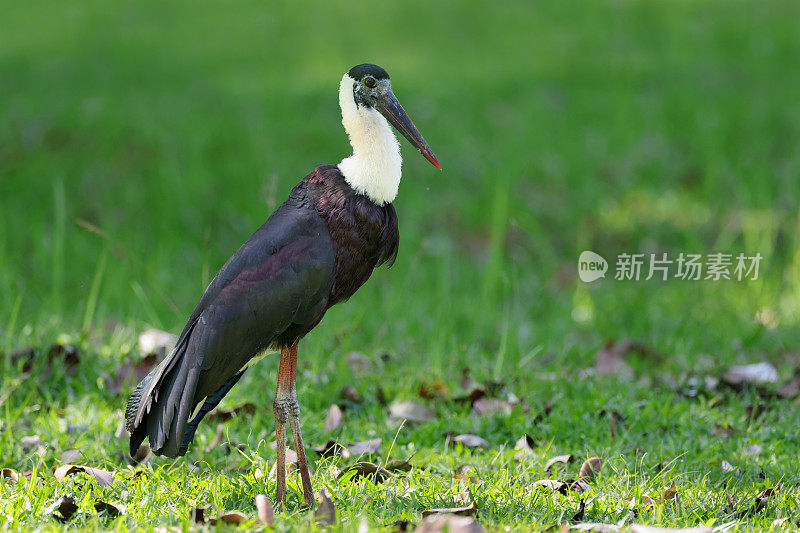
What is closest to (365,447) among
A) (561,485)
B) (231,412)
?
(231,412)

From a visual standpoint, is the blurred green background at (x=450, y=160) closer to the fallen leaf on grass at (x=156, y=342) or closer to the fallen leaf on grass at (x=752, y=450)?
the fallen leaf on grass at (x=156, y=342)

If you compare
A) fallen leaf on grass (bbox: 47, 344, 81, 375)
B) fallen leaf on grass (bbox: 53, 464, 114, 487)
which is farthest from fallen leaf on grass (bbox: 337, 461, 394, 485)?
fallen leaf on grass (bbox: 47, 344, 81, 375)

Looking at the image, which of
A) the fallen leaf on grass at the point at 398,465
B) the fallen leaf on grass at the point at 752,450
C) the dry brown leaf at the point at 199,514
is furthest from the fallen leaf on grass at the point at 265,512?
the fallen leaf on grass at the point at 752,450

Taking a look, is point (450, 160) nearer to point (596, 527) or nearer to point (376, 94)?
point (376, 94)

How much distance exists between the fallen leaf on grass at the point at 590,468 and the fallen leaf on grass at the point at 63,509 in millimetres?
1791

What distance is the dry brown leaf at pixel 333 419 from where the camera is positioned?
13.6 feet

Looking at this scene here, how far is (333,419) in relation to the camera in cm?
417

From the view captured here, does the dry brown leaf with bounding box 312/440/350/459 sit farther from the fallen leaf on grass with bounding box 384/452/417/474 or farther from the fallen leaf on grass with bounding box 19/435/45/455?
the fallen leaf on grass with bounding box 19/435/45/455

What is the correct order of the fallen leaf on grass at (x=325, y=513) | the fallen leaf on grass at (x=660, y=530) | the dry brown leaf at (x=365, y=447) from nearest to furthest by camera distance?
the fallen leaf on grass at (x=660, y=530), the fallen leaf on grass at (x=325, y=513), the dry brown leaf at (x=365, y=447)

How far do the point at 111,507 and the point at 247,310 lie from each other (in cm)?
78

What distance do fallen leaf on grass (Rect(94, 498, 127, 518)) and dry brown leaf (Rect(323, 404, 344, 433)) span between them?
44.3 inches

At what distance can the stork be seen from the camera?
3227 millimetres

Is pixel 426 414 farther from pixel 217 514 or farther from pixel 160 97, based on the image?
pixel 160 97

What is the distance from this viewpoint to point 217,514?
10.0 ft
